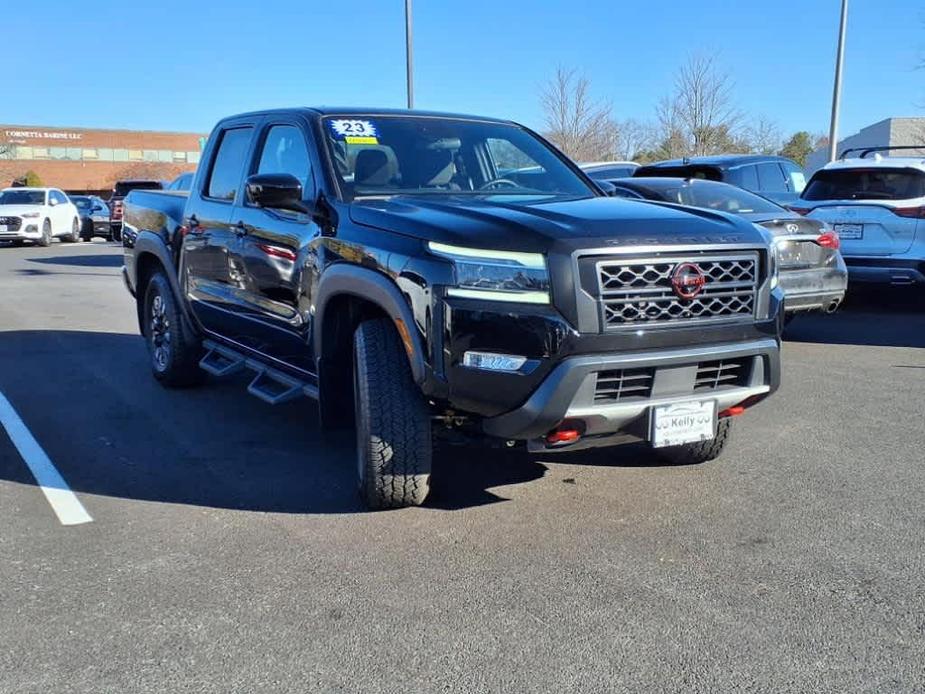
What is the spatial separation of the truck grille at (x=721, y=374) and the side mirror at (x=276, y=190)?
2.10 m

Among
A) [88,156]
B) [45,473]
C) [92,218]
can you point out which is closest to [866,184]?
[45,473]

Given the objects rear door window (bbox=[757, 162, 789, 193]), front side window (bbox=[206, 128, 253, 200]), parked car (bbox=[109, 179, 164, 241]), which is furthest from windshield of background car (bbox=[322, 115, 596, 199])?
parked car (bbox=[109, 179, 164, 241])

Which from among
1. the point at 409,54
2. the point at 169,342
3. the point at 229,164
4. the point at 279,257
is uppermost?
the point at 409,54

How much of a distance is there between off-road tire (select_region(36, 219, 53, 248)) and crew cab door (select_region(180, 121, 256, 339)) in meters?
20.1

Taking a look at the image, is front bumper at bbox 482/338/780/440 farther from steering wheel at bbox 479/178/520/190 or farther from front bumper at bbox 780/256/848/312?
front bumper at bbox 780/256/848/312

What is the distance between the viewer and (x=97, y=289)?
14.0 m

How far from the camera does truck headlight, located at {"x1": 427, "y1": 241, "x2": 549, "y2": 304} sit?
359 centimetres

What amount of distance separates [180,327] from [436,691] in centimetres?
441

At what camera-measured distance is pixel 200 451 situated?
17.3 ft

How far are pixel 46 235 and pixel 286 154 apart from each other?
2183 cm

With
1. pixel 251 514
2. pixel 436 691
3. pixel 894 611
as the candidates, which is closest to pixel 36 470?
pixel 251 514

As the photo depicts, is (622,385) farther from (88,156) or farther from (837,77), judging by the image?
(88,156)

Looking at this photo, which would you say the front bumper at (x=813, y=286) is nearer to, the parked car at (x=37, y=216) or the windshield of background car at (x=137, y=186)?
the windshield of background car at (x=137, y=186)

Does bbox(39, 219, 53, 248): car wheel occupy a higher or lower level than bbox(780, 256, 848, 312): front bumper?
lower
